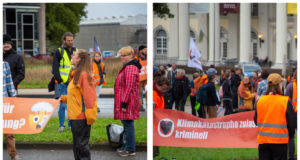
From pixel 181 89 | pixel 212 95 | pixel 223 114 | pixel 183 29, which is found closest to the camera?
pixel 212 95

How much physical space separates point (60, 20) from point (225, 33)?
16439 millimetres

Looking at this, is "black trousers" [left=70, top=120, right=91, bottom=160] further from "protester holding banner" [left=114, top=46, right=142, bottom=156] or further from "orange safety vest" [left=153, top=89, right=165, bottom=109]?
"orange safety vest" [left=153, top=89, right=165, bottom=109]

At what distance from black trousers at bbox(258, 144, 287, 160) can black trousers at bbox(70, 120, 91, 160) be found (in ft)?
7.00

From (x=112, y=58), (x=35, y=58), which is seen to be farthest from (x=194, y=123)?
(x=35, y=58)

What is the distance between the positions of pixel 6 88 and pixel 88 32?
27.4 feet

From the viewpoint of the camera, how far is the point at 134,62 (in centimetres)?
A: 764

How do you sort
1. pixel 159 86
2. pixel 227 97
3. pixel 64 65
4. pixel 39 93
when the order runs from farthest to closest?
pixel 39 93 < pixel 227 97 < pixel 64 65 < pixel 159 86

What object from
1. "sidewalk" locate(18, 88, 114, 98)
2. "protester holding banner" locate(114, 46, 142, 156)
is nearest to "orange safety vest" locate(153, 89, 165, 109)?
"protester holding banner" locate(114, 46, 142, 156)

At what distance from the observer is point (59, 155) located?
26.6 ft

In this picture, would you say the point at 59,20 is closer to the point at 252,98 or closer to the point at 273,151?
the point at 252,98

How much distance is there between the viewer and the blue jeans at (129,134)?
25.2 ft

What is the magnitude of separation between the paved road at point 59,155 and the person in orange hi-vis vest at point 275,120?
7.43 ft

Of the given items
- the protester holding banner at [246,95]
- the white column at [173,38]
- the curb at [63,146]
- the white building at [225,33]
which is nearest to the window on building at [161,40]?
the white building at [225,33]

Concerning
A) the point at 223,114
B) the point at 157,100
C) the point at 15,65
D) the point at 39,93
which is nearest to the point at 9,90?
the point at 15,65
